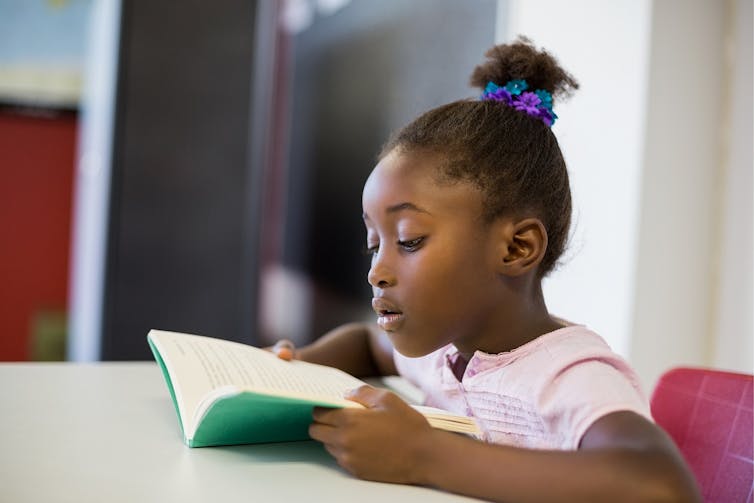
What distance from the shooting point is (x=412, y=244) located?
0.78 m

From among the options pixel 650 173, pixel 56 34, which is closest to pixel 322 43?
pixel 56 34

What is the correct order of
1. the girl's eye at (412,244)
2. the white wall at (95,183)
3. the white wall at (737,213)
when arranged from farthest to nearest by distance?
the white wall at (95,183) → the white wall at (737,213) → the girl's eye at (412,244)

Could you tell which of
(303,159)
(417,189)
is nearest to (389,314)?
(417,189)

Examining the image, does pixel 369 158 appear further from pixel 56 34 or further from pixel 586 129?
pixel 56 34

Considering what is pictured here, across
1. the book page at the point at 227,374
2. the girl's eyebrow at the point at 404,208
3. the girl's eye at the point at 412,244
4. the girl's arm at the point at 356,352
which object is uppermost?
the girl's eyebrow at the point at 404,208

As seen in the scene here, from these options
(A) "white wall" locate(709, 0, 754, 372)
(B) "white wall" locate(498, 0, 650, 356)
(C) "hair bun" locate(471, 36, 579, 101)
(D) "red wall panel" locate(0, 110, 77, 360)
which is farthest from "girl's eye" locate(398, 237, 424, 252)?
(D) "red wall panel" locate(0, 110, 77, 360)

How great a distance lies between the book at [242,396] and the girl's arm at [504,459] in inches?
1.3

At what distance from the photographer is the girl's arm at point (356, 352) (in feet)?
3.60

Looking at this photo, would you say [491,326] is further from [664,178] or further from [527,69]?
[664,178]

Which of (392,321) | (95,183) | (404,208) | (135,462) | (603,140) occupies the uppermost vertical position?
(603,140)

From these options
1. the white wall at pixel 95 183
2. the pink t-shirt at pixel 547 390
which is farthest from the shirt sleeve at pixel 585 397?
the white wall at pixel 95 183

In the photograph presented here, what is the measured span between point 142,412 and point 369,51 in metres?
1.89

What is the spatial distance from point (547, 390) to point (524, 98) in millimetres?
357

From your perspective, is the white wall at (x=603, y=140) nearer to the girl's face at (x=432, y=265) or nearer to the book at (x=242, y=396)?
the girl's face at (x=432, y=265)
